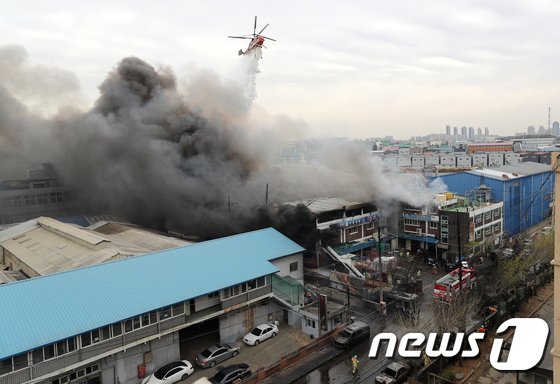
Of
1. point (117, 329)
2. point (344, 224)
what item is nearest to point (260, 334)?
point (117, 329)

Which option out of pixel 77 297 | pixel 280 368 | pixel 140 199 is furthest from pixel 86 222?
pixel 280 368

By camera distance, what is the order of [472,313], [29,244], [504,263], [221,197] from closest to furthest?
[472,313] < [504,263] < [29,244] < [221,197]

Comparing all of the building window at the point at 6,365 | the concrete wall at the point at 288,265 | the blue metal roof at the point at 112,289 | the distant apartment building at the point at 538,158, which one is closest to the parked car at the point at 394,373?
the blue metal roof at the point at 112,289

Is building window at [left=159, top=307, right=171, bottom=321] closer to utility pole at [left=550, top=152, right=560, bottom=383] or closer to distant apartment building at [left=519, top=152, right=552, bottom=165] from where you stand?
utility pole at [left=550, top=152, right=560, bottom=383]

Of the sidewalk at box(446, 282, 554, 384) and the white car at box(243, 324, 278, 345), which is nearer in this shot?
the sidewalk at box(446, 282, 554, 384)

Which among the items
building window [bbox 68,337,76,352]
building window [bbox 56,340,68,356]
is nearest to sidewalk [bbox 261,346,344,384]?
building window [bbox 68,337,76,352]

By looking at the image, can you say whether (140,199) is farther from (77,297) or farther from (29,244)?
(77,297)

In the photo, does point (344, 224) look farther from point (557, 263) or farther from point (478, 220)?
point (557, 263)
